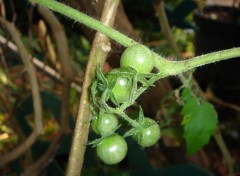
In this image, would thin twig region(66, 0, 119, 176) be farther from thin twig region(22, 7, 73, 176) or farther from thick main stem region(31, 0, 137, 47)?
thin twig region(22, 7, 73, 176)

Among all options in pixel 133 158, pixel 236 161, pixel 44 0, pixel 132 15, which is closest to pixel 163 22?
pixel 133 158

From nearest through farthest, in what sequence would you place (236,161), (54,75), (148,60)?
1. (148,60)
2. (54,75)
3. (236,161)

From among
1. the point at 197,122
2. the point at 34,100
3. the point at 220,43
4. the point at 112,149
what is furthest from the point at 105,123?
the point at 220,43

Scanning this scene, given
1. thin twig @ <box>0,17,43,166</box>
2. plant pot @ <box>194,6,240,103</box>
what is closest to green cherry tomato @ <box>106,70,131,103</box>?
thin twig @ <box>0,17,43,166</box>

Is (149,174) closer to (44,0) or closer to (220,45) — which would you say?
(44,0)

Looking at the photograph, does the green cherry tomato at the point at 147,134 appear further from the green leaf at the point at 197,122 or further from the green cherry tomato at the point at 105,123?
the green leaf at the point at 197,122

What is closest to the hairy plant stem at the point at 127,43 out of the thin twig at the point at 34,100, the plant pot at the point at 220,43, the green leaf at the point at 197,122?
the green leaf at the point at 197,122

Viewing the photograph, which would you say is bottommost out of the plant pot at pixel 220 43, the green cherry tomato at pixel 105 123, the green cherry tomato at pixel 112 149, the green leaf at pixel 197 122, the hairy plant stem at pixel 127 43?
the green cherry tomato at pixel 112 149
